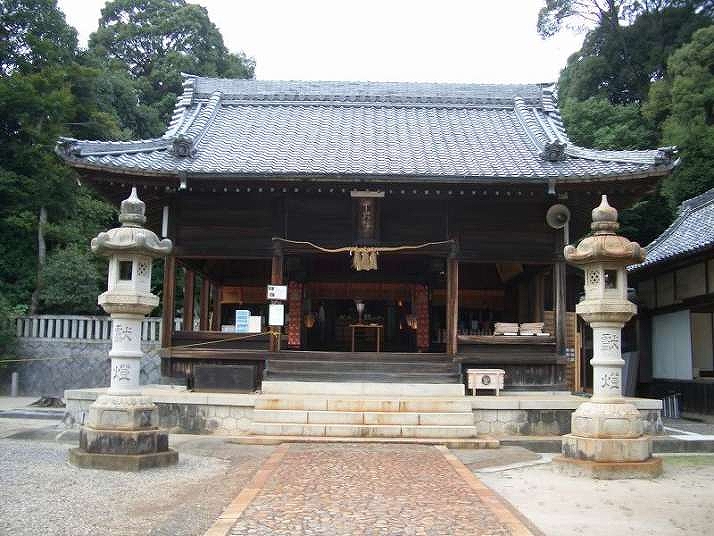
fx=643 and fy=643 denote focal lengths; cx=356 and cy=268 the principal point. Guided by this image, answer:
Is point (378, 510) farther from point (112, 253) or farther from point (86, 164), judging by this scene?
point (86, 164)

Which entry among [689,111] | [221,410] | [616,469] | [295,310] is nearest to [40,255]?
[295,310]

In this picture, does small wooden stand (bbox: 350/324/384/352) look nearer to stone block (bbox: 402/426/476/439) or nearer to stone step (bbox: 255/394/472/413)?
stone step (bbox: 255/394/472/413)

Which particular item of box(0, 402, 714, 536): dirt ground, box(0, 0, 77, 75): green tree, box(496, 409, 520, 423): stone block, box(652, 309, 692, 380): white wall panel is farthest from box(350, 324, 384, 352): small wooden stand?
box(0, 0, 77, 75): green tree

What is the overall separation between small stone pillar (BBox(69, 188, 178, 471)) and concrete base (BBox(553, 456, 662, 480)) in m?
5.41

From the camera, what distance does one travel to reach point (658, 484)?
25.7ft

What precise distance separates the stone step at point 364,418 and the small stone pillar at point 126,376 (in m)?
3.13

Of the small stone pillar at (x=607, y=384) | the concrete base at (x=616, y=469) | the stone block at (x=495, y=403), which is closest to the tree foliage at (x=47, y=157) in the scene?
the stone block at (x=495, y=403)

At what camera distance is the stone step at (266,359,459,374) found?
14.0 metres

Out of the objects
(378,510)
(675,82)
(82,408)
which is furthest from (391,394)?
(675,82)

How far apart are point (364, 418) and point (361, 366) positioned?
7.93 ft

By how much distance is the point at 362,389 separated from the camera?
13516 mm

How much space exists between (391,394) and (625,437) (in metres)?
5.64

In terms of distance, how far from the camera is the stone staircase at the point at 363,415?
11453 millimetres

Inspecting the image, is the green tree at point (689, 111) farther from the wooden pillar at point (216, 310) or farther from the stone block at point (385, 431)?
the stone block at point (385, 431)
